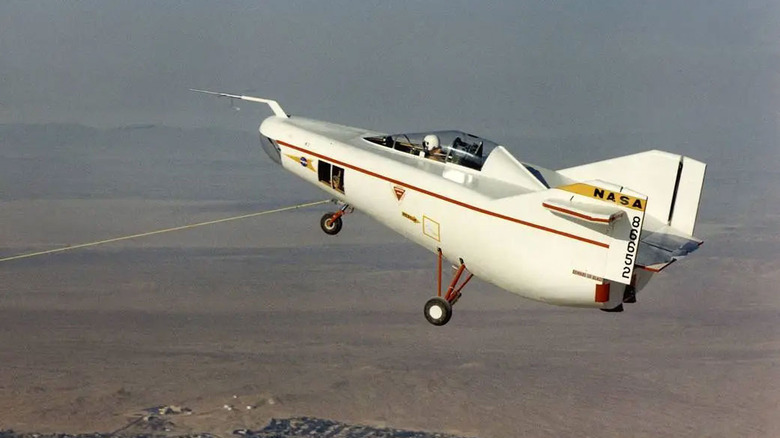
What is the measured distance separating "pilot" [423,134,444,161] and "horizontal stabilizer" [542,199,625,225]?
4.56 metres

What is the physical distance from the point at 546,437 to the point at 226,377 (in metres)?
62.3

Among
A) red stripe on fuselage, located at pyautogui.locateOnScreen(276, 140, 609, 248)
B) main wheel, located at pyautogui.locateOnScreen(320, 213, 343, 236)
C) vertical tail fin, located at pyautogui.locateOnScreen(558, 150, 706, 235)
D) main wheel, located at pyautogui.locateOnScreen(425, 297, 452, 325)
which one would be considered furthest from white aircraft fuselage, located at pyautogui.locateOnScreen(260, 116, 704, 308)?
main wheel, located at pyautogui.locateOnScreen(320, 213, 343, 236)

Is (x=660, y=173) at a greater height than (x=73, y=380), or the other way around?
(x=660, y=173)

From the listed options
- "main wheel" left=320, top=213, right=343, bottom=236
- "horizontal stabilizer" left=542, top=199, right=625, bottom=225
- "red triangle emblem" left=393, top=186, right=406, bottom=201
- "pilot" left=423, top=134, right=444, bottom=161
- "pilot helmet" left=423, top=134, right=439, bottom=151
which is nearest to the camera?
"horizontal stabilizer" left=542, top=199, right=625, bottom=225

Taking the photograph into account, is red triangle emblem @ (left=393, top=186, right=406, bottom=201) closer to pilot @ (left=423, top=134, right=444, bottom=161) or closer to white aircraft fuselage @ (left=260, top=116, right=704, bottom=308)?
white aircraft fuselage @ (left=260, top=116, right=704, bottom=308)

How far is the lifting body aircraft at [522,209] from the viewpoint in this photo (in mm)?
24547

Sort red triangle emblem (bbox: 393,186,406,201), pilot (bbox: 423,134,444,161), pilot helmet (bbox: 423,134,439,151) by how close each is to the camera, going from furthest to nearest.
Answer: pilot helmet (bbox: 423,134,439,151) → pilot (bbox: 423,134,444,161) → red triangle emblem (bbox: 393,186,406,201)

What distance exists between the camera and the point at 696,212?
1032 inches

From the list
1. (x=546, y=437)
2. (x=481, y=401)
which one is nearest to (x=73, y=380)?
(x=481, y=401)

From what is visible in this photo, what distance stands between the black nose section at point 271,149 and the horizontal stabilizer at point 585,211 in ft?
34.7

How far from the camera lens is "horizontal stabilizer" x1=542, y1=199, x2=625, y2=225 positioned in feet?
77.7

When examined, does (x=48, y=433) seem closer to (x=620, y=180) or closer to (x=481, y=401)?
(x=481, y=401)

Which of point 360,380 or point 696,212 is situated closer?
point 696,212

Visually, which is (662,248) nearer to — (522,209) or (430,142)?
(522,209)
